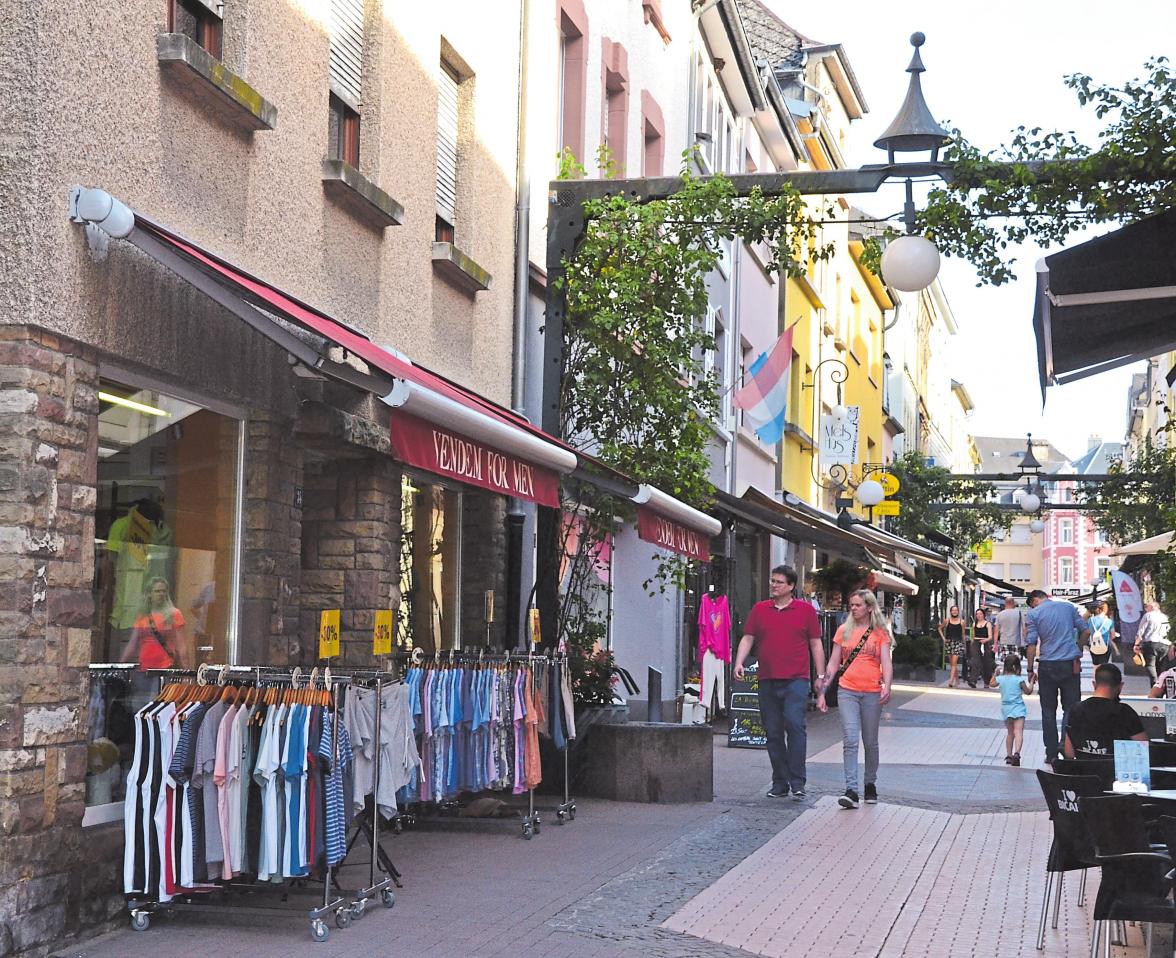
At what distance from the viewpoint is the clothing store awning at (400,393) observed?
7594mm

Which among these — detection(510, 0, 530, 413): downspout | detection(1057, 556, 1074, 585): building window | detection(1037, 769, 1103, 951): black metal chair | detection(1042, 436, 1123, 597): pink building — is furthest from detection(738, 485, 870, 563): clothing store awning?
detection(1057, 556, 1074, 585): building window

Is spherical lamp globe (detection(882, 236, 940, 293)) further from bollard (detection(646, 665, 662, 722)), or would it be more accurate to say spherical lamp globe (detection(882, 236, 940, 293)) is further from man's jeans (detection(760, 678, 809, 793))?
bollard (detection(646, 665, 662, 722))

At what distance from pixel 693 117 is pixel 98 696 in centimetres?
1634

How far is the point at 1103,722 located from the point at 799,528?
1276cm

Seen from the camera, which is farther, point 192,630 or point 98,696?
point 192,630

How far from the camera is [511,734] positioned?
427 inches

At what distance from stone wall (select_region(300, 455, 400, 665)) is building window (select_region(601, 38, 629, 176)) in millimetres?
8282

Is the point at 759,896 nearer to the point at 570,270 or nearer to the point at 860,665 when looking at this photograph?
the point at 860,665

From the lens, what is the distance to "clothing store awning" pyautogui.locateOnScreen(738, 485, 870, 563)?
2192cm

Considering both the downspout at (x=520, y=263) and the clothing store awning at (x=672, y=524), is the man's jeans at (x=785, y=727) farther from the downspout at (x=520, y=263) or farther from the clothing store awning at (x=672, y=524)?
the downspout at (x=520, y=263)

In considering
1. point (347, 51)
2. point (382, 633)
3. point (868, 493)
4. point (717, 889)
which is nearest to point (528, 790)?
point (382, 633)

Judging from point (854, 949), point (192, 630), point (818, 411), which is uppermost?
point (818, 411)

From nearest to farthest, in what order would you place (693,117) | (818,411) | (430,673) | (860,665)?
(430,673), (860,665), (693,117), (818,411)

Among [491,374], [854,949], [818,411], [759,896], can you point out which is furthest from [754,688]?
[818,411]
